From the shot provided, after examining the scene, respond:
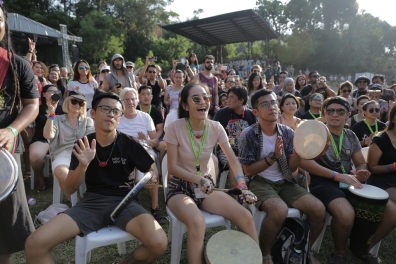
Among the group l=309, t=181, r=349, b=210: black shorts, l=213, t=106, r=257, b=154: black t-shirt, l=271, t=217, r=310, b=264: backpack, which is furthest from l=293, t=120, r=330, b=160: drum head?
l=213, t=106, r=257, b=154: black t-shirt

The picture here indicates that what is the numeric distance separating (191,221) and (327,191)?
1501 mm

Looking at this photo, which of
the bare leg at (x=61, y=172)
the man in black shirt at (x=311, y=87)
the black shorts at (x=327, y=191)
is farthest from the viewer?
the man in black shirt at (x=311, y=87)

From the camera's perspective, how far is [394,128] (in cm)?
319

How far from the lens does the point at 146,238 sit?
2131 mm

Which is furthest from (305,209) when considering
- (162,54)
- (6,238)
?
(162,54)

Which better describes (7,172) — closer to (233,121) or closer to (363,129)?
Result: (233,121)

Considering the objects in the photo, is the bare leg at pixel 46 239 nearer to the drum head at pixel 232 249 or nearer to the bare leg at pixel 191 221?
the bare leg at pixel 191 221

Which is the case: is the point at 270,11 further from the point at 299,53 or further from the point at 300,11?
the point at 299,53

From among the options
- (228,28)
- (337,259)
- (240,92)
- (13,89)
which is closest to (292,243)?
(337,259)

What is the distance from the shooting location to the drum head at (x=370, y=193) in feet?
8.61

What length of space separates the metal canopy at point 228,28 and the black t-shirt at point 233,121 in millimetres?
13095

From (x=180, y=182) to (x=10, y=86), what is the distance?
158cm

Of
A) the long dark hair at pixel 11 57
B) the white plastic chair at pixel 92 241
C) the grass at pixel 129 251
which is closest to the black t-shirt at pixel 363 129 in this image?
the grass at pixel 129 251

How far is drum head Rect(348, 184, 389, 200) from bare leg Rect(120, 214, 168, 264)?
6.16 ft
